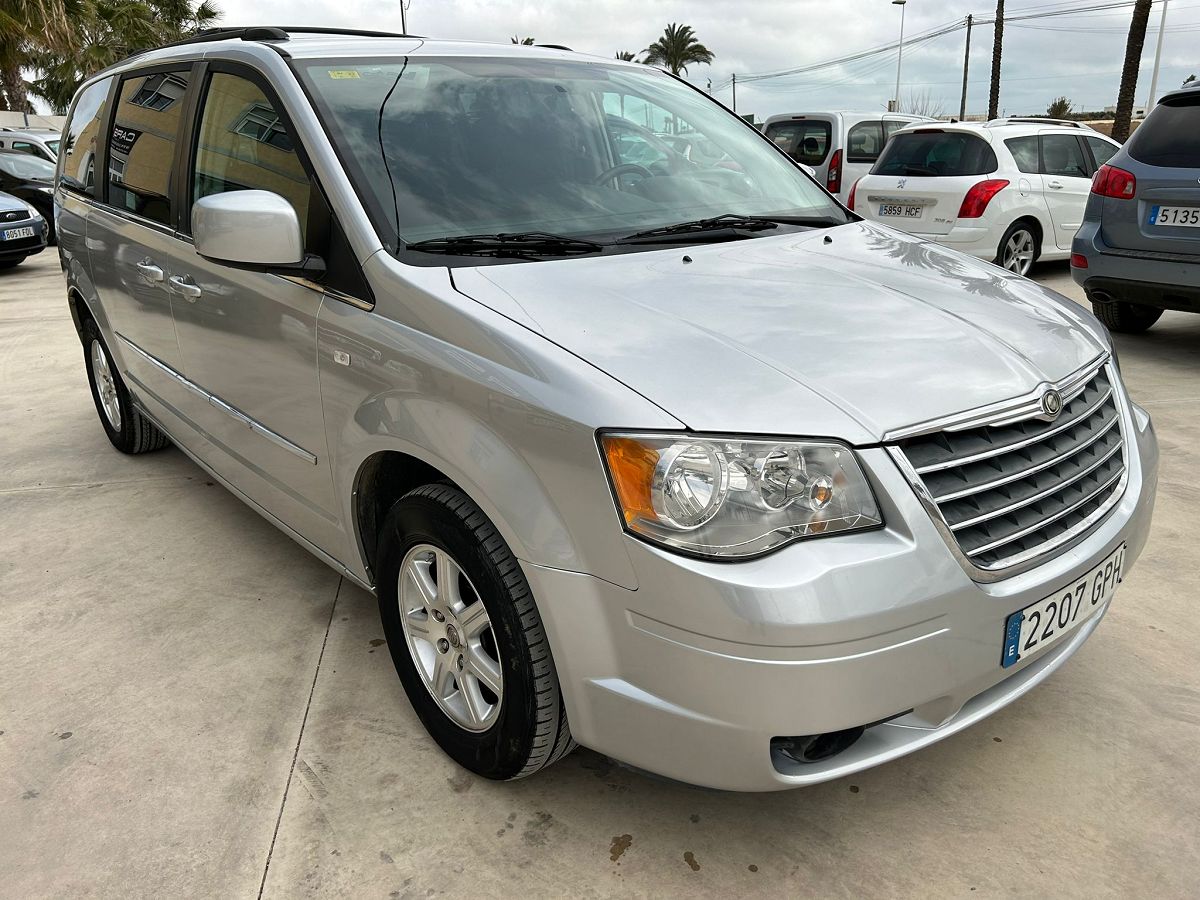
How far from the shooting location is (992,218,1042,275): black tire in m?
8.48

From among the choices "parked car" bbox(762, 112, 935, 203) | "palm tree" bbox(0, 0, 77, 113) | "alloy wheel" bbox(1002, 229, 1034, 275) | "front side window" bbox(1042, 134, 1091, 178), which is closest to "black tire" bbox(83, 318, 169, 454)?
"alloy wheel" bbox(1002, 229, 1034, 275)

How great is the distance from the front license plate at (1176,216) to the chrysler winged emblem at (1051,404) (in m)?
4.14

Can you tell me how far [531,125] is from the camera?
106 inches

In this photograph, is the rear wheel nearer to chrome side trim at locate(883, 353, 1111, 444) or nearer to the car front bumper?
chrome side trim at locate(883, 353, 1111, 444)

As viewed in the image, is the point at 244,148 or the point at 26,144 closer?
the point at 244,148

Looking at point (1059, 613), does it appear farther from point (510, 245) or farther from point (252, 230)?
point (252, 230)

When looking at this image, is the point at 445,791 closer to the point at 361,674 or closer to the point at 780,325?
the point at 361,674

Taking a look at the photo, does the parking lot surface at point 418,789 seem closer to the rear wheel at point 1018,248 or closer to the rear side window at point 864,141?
the rear wheel at point 1018,248

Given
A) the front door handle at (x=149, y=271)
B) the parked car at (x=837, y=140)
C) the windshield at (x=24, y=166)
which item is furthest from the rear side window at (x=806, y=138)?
the windshield at (x=24, y=166)

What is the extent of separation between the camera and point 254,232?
2.24 meters

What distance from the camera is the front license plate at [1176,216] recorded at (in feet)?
17.2

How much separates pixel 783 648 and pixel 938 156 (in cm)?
796

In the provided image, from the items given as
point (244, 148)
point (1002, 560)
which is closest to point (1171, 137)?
point (1002, 560)

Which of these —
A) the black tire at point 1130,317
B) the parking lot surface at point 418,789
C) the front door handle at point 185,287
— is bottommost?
the parking lot surface at point 418,789
